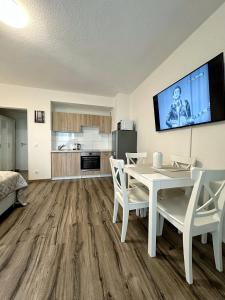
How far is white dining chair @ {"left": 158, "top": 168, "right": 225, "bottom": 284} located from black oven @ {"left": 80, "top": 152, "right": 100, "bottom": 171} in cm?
327

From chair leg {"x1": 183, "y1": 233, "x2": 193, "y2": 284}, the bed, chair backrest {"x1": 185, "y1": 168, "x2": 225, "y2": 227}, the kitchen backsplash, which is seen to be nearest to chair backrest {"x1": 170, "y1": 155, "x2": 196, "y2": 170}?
chair backrest {"x1": 185, "y1": 168, "x2": 225, "y2": 227}

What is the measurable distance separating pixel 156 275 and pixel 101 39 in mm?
2834

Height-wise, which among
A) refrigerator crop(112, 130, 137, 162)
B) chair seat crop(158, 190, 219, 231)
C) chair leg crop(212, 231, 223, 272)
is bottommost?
chair leg crop(212, 231, 223, 272)

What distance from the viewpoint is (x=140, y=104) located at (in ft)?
12.1

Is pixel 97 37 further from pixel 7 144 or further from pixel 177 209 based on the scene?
pixel 7 144

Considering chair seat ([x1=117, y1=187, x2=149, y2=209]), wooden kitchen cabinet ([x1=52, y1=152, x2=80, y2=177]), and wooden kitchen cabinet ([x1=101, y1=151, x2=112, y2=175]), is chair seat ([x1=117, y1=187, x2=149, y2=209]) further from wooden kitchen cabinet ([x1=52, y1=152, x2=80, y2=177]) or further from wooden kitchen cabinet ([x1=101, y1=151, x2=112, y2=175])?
wooden kitchen cabinet ([x1=52, y1=152, x2=80, y2=177])

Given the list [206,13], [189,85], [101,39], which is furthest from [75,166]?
[206,13]

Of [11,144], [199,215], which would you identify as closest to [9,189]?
[199,215]

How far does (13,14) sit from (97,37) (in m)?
1.01

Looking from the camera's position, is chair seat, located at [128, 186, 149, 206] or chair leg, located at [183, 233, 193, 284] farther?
chair seat, located at [128, 186, 149, 206]

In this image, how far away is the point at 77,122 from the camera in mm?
4508

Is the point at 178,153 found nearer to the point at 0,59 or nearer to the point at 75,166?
the point at 75,166

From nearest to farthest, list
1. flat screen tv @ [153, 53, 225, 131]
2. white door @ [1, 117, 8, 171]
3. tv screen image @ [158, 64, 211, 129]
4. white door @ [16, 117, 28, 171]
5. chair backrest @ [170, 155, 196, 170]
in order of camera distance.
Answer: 1. flat screen tv @ [153, 53, 225, 131]
2. tv screen image @ [158, 64, 211, 129]
3. chair backrest @ [170, 155, 196, 170]
4. white door @ [1, 117, 8, 171]
5. white door @ [16, 117, 28, 171]

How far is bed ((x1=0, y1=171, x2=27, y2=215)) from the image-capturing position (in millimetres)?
1925
